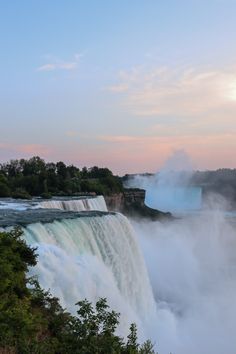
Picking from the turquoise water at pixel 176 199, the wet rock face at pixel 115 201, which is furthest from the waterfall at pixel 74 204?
the turquoise water at pixel 176 199

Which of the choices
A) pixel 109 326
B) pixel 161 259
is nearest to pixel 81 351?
pixel 109 326

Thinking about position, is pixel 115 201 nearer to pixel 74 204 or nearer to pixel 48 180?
pixel 48 180

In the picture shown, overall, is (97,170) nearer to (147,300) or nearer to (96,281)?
(147,300)

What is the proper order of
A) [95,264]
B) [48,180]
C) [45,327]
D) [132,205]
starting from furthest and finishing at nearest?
1. [132,205]
2. [48,180]
3. [95,264]
4. [45,327]

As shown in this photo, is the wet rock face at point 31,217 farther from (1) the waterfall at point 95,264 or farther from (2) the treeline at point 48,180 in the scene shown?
(2) the treeline at point 48,180

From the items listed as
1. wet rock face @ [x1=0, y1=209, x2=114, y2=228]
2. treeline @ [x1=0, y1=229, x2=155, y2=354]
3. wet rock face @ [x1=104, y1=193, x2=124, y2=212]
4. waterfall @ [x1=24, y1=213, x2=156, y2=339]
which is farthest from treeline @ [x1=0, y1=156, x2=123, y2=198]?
treeline @ [x1=0, y1=229, x2=155, y2=354]

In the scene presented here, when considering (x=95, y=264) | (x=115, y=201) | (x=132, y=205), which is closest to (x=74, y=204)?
(x=95, y=264)
